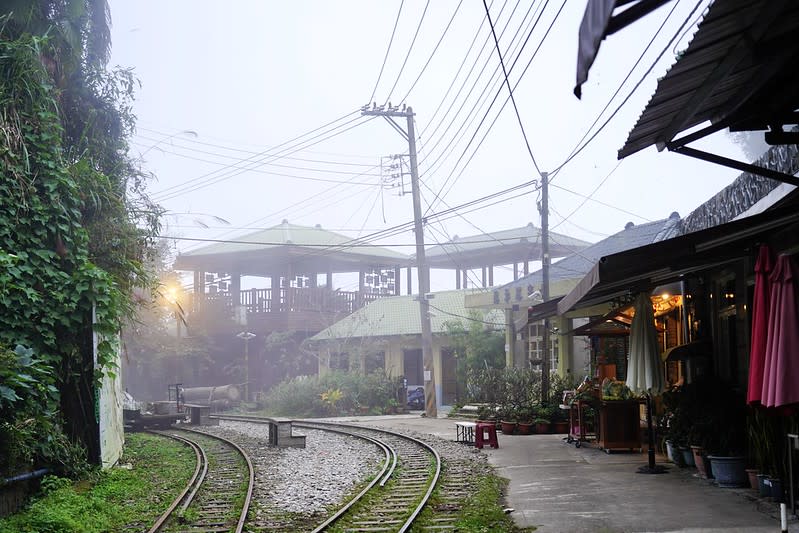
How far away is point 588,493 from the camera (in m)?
10.0

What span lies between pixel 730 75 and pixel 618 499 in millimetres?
5277

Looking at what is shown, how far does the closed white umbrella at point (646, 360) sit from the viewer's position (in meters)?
11.1

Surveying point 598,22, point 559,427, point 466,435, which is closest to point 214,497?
point 466,435

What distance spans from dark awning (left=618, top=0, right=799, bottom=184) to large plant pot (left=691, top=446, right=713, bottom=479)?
185 inches

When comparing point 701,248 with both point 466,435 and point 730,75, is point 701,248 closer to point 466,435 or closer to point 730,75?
point 730,75

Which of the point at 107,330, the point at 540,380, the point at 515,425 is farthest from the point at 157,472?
the point at 540,380

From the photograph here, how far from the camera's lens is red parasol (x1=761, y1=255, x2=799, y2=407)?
249 inches

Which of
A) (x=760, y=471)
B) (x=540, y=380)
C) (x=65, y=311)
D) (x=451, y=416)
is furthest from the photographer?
(x=451, y=416)

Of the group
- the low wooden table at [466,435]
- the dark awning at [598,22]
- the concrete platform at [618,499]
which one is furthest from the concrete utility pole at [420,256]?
the dark awning at [598,22]

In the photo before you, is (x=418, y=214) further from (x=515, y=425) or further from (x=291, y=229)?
(x=291, y=229)

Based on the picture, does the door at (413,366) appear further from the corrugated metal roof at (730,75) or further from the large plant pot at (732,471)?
the corrugated metal roof at (730,75)

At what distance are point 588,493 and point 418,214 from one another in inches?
728

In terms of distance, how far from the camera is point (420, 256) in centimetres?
2798

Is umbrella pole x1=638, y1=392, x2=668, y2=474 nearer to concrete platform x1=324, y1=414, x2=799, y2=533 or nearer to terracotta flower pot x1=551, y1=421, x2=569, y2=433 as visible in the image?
concrete platform x1=324, y1=414, x2=799, y2=533
